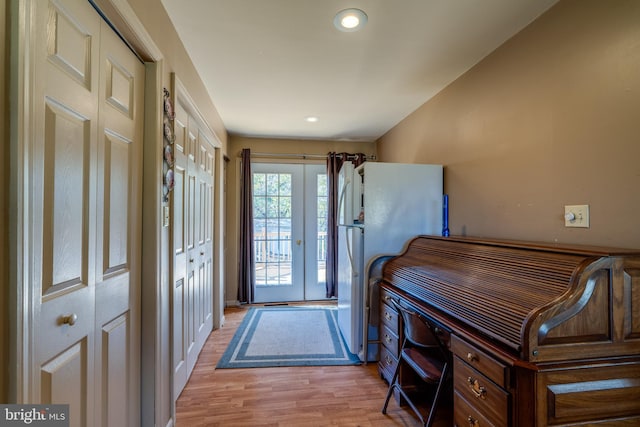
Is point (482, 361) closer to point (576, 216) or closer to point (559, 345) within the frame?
point (559, 345)

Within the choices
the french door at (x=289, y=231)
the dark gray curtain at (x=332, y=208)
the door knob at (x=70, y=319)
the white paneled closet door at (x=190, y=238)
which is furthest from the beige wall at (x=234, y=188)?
the door knob at (x=70, y=319)

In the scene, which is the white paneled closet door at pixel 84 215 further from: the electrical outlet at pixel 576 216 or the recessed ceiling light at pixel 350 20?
the electrical outlet at pixel 576 216

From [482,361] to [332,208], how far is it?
9.74 feet

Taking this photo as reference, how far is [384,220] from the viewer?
2357 millimetres

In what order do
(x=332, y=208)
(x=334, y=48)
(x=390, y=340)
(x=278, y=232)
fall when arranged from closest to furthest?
(x=334, y=48)
(x=390, y=340)
(x=332, y=208)
(x=278, y=232)

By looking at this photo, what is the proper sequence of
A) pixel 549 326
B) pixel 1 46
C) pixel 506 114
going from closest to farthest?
1. pixel 1 46
2. pixel 549 326
3. pixel 506 114

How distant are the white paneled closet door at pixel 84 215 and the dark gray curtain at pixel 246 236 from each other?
244 cm

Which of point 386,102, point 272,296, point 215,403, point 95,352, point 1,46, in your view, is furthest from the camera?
point 272,296

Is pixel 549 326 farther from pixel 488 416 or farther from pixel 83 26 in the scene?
pixel 83 26

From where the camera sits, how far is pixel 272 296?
4059 mm

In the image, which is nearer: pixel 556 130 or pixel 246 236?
pixel 556 130

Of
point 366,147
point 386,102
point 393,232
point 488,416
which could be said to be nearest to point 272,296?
point 393,232

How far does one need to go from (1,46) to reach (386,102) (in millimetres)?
2624

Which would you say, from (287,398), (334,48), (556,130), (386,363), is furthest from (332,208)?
(556,130)
